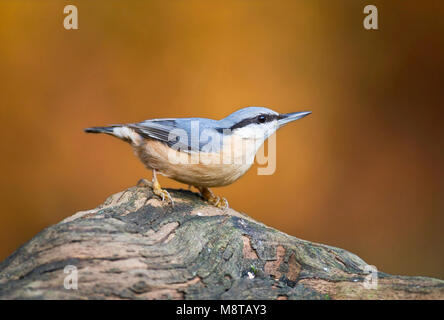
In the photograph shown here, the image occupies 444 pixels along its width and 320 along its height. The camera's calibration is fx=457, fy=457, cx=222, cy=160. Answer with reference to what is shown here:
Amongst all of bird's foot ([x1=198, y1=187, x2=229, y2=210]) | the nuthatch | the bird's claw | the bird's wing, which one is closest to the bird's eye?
the nuthatch

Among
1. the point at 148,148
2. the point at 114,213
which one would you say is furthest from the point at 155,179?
the point at 114,213

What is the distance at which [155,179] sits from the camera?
9.31 ft

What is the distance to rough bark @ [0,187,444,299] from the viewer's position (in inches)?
A: 76.8

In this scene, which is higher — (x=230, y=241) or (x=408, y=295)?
(x=230, y=241)

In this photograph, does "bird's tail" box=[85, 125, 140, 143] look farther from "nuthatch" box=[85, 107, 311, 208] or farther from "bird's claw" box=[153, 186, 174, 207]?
"bird's claw" box=[153, 186, 174, 207]

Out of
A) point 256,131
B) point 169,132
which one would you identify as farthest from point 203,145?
point 256,131

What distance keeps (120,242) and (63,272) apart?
0.29 metres

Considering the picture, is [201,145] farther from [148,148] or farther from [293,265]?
[293,265]

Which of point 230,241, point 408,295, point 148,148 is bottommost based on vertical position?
point 408,295

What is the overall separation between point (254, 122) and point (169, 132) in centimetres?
55

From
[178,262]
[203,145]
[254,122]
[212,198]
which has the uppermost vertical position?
[254,122]

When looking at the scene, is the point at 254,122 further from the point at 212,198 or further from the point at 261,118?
the point at 212,198

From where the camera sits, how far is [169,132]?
2863 millimetres
